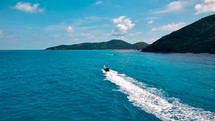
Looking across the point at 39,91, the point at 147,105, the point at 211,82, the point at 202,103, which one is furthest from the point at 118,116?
the point at 211,82

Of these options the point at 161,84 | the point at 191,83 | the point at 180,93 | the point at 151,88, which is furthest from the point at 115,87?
the point at 191,83

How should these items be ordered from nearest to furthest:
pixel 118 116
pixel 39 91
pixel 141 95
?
1. pixel 118 116
2. pixel 141 95
3. pixel 39 91

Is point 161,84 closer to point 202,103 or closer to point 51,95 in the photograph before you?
point 202,103

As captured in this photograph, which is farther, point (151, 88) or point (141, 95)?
point (151, 88)

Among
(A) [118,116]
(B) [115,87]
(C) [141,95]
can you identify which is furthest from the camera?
(B) [115,87]

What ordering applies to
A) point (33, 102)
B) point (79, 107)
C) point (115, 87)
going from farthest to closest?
point (115, 87)
point (33, 102)
point (79, 107)

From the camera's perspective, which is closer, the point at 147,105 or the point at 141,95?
the point at 147,105

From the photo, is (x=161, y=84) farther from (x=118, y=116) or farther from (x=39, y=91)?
(x=39, y=91)

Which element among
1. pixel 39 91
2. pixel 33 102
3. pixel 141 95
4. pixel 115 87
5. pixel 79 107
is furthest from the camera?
→ pixel 115 87
